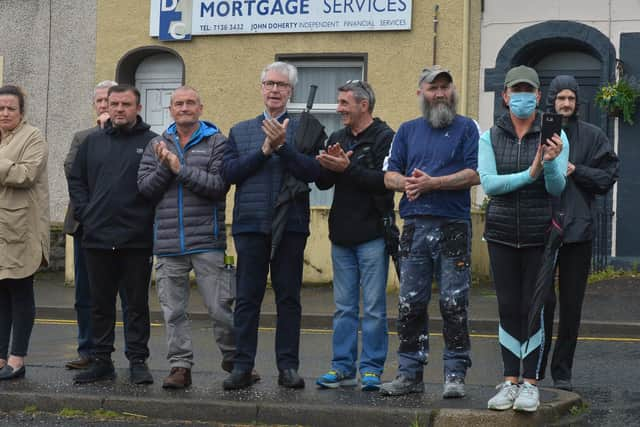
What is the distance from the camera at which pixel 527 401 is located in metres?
6.97

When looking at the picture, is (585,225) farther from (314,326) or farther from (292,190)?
(314,326)

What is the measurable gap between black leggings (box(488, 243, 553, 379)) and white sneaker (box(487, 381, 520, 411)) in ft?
0.45

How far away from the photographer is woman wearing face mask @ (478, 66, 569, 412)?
24.1 feet

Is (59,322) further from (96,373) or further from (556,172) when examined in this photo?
(556,172)

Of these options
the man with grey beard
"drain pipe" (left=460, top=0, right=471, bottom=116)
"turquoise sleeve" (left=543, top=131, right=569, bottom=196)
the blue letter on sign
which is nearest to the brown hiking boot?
the man with grey beard

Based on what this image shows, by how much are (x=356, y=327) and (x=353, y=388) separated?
0.41 metres

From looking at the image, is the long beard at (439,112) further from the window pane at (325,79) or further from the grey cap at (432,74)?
the window pane at (325,79)

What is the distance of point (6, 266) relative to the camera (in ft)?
27.9

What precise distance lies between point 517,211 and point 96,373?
124 inches

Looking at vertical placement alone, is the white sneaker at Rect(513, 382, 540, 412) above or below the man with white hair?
below

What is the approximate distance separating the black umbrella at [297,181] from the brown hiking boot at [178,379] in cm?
103

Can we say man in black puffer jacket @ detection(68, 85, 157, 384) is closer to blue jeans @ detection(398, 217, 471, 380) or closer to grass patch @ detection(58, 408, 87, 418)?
grass patch @ detection(58, 408, 87, 418)

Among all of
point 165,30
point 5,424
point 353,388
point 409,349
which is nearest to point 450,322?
point 409,349

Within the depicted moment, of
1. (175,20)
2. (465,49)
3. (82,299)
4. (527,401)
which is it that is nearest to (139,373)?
(82,299)
